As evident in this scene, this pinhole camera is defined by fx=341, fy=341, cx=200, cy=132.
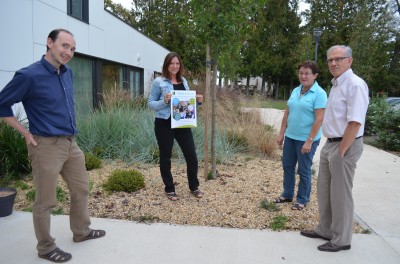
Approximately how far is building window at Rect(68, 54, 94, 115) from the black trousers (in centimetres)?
547

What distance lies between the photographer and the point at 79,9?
955cm

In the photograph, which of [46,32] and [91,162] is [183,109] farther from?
[46,32]

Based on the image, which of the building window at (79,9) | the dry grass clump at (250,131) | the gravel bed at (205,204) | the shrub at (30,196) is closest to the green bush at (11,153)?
the gravel bed at (205,204)

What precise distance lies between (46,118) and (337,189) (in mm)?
2624

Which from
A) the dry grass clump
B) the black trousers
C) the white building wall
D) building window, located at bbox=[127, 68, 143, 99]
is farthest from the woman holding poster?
building window, located at bbox=[127, 68, 143, 99]

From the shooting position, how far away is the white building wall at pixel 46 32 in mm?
6332

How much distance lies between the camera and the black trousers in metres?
4.17

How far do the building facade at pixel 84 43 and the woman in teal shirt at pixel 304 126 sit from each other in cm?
506

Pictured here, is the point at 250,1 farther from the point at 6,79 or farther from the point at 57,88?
the point at 6,79

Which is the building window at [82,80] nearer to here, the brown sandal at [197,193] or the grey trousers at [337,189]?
the brown sandal at [197,193]

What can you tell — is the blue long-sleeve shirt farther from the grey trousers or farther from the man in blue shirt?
the grey trousers

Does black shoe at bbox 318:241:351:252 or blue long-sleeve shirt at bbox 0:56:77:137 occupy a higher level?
blue long-sleeve shirt at bbox 0:56:77:137

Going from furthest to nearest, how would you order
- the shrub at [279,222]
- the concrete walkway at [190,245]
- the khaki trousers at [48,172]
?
the shrub at [279,222] → the concrete walkway at [190,245] → the khaki trousers at [48,172]

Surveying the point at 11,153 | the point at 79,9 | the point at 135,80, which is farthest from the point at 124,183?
the point at 135,80
